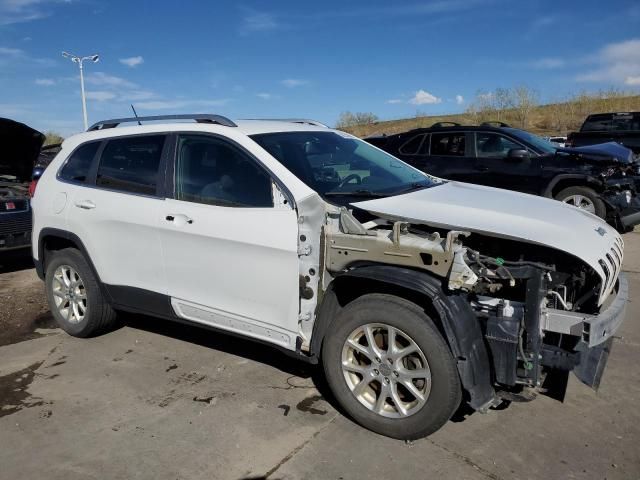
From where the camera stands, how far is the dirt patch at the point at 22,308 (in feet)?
17.5

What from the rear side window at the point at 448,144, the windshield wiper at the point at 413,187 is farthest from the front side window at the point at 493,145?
the windshield wiper at the point at 413,187

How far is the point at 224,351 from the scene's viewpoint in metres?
4.71

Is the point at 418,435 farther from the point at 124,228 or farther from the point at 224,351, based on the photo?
the point at 124,228

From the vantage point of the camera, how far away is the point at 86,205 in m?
4.65

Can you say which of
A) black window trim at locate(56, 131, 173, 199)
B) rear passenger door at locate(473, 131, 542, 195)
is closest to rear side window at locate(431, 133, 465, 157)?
rear passenger door at locate(473, 131, 542, 195)

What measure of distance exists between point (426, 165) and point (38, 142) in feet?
20.1

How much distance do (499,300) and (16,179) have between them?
7.54 metres

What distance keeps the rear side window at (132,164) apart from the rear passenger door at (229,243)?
25 centimetres

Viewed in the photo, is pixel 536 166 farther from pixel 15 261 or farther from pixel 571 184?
pixel 15 261

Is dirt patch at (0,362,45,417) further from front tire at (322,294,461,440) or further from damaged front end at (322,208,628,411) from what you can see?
damaged front end at (322,208,628,411)

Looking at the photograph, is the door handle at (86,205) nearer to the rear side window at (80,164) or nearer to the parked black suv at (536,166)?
the rear side window at (80,164)

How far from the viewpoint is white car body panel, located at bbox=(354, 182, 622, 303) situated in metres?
3.07

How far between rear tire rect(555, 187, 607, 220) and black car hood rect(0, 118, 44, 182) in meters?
7.88

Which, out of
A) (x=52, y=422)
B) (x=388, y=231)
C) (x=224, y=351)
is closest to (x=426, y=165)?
(x=224, y=351)
